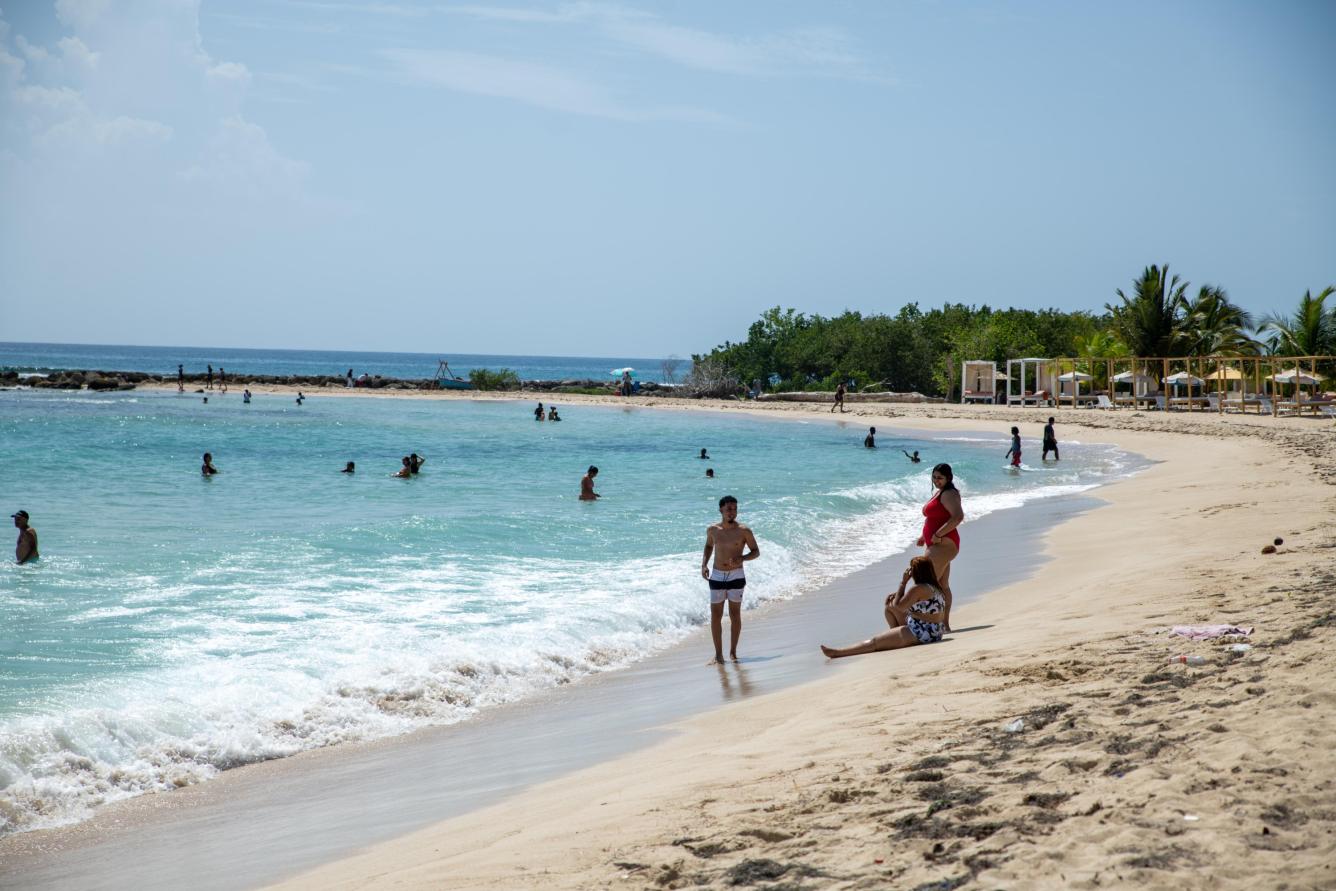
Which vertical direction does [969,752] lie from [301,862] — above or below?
above

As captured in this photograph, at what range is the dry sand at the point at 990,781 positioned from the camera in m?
3.99

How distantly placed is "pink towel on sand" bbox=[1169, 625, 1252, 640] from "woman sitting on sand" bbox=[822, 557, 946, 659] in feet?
7.11

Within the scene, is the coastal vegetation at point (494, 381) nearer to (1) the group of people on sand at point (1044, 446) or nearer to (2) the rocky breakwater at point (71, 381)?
(2) the rocky breakwater at point (71, 381)

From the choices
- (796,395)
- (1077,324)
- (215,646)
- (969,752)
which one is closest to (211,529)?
(215,646)

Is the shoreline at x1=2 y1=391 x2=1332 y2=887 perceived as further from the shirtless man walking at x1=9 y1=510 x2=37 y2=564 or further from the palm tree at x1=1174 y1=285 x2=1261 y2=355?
the palm tree at x1=1174 y1=285 x2=1261 y2=355

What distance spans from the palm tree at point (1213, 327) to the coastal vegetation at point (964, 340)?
5 cm

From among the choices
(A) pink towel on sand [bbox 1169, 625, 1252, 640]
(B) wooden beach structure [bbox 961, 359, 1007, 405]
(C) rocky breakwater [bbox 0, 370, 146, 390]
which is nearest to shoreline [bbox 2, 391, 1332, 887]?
(A) pink towel on sand [bbox 1169, 625, 1252, 640]

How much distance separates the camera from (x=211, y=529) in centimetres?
1836

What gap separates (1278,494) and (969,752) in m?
14.7

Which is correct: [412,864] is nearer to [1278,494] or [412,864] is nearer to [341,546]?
[341,546]

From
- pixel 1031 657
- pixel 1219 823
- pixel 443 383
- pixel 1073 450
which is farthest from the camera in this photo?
pixel 443 383

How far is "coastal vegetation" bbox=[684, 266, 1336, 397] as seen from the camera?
53344mm

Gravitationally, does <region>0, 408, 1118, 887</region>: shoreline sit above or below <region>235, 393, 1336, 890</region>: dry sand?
below

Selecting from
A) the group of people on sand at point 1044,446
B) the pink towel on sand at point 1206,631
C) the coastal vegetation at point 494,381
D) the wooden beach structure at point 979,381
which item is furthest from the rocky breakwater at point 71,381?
the pink towel on sand at point 1206,631
